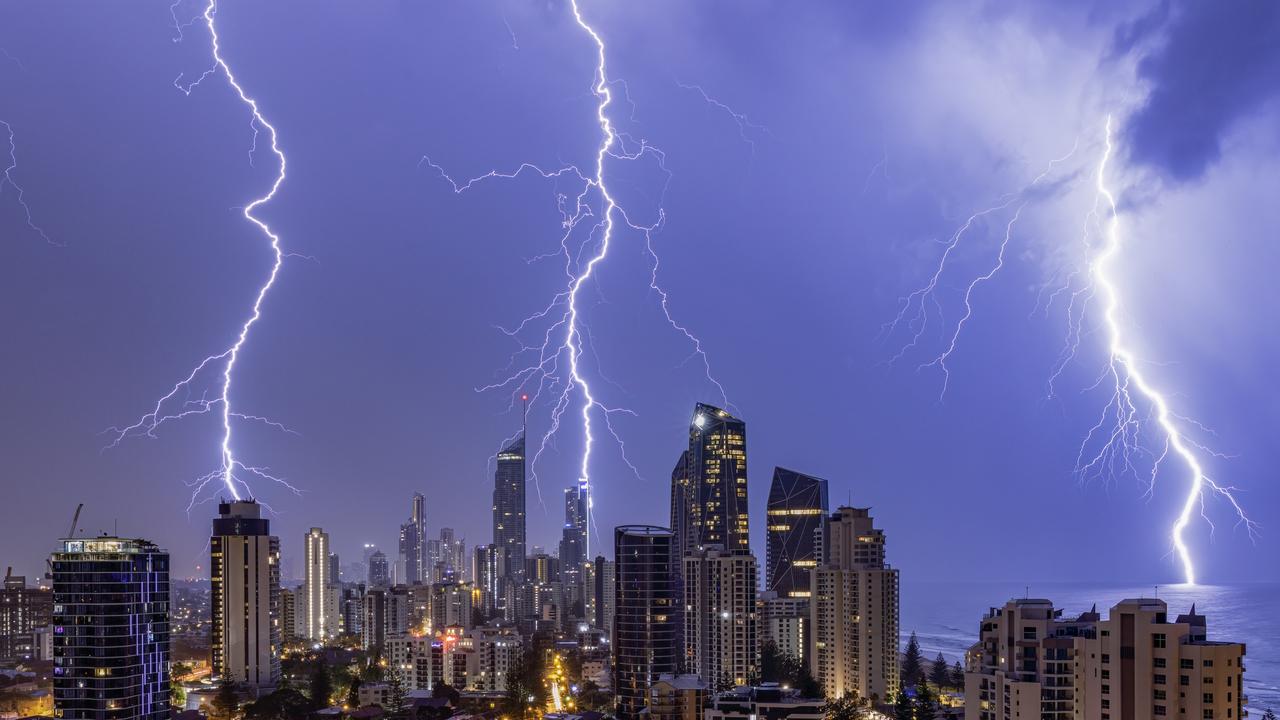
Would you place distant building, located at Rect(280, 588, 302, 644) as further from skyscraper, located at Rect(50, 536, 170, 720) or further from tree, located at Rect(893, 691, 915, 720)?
tree, located at Rect(893, 691, 915, 720)

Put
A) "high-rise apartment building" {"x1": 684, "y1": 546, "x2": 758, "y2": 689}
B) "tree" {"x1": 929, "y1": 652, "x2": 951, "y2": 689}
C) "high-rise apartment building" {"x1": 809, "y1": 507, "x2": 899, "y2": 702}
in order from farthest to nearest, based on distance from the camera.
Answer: "tree" {"x1": 929, "y1": 652, "x2": 951, "y2": 689} < "high-rise apartment building" {"x1": 684, "y1": 546, "x2": 758, "y2": 689} < "high-rise apartment building" {"x1": 809, "y1": 507, "x2": 899, "y2": 702}

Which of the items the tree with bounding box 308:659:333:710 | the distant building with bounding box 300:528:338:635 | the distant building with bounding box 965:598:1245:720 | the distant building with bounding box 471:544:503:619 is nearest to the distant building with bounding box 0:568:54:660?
the distant building with bounding box 300:528:338:635

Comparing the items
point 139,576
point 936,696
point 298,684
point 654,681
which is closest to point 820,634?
point 936,696

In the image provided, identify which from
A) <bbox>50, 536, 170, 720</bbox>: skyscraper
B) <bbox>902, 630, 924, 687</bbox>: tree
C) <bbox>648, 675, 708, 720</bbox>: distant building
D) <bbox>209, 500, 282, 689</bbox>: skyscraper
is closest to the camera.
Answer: <bbox>50, 536, 170, 720</bbox>: skyscraper

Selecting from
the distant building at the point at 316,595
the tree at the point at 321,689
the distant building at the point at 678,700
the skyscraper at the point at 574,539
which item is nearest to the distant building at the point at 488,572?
the skyscraper at the point at 574,539

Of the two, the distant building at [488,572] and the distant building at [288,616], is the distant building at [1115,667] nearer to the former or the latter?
the distant building at [288,616]

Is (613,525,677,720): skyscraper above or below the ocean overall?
above

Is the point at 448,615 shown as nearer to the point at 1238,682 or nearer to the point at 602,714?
the point at 602,714
